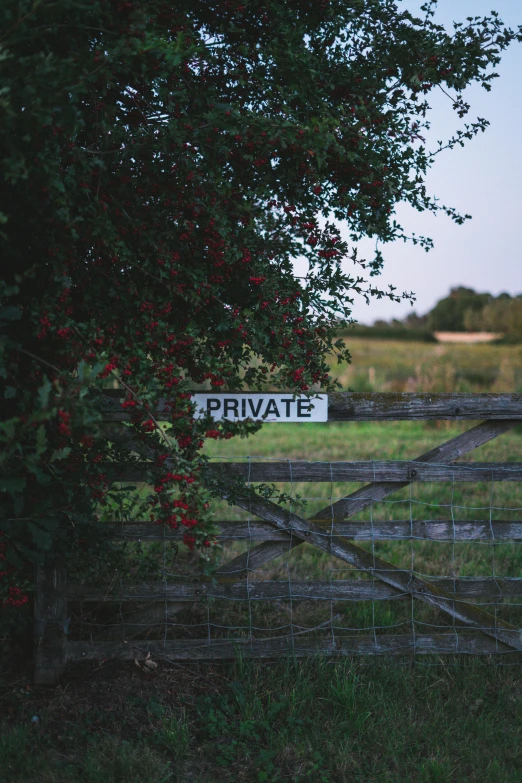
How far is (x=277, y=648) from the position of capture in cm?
454

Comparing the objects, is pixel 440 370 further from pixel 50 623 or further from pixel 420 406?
pixel 50 623

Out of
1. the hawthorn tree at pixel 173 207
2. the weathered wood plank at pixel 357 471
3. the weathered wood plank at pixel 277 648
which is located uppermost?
the hawthorn tree at pixel 173 207

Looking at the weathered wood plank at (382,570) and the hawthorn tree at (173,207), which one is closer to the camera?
the hawthorn tree at (173,207)

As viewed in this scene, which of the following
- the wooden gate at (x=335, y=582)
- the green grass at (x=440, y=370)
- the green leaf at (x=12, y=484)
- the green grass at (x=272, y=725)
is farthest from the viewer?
the green grass at (x=440, y=370)

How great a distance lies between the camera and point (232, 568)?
4770mm

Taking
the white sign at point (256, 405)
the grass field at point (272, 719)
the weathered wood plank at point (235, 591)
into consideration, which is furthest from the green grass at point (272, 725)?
the white sign at point (256, 405)

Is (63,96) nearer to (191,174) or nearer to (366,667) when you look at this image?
(191,174)

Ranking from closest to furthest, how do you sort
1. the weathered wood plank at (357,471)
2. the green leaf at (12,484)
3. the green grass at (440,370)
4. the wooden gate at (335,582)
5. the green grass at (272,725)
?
the green leaf at (12,484)
the green grass at (272,725)
the wooden gate at (335,582)
the weathered wood plank at (357,471)
the green grass at (440,370)

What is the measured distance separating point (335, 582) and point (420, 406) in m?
1.30

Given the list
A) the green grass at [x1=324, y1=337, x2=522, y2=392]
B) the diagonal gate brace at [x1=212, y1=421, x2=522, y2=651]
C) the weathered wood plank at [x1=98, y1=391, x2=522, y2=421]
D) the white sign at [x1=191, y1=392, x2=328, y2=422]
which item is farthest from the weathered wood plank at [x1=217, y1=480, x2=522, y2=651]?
the green grass at [x1=324, y1=337, x2=522, y2=392]

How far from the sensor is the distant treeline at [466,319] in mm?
24766

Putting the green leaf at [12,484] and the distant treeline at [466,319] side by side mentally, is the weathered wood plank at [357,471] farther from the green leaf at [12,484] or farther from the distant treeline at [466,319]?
the distant treeline at [466,319]

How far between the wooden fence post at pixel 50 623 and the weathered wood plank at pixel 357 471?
49.9 inches

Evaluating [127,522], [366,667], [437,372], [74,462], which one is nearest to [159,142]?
[74,462]
